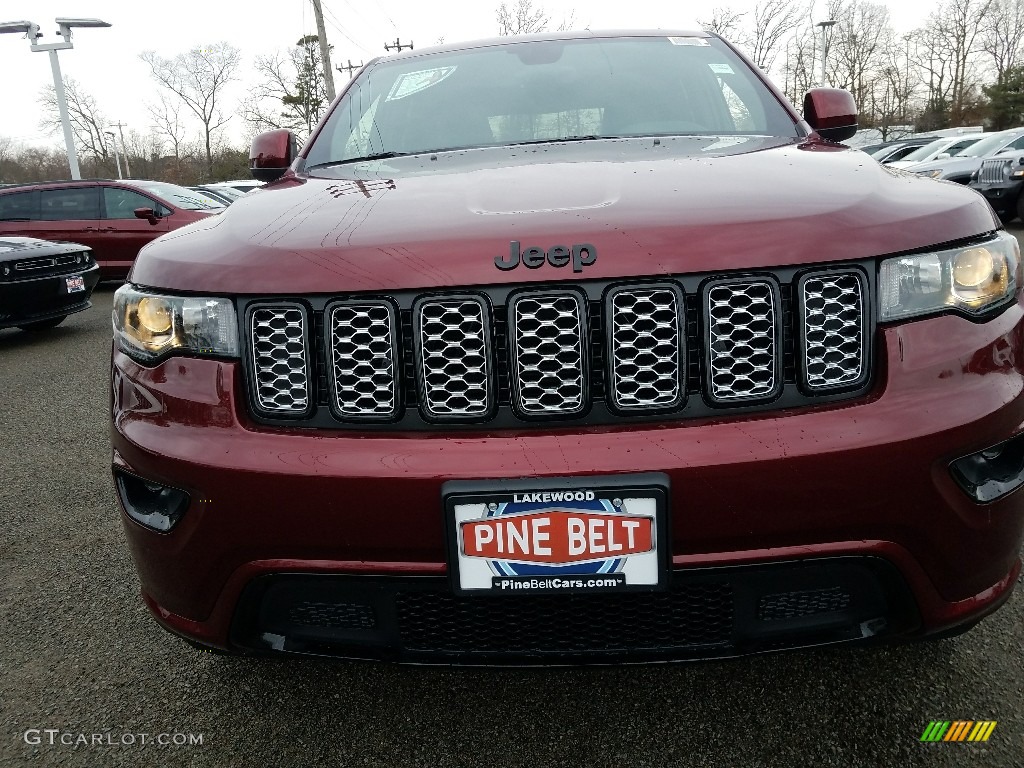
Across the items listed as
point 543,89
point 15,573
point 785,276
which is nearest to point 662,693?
point 785,276

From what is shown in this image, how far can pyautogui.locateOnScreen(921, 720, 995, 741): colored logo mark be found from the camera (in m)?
1.63

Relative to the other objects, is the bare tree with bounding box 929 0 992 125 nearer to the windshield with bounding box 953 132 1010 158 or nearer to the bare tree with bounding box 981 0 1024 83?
the bare tree with bounding box 981 0 1024 83

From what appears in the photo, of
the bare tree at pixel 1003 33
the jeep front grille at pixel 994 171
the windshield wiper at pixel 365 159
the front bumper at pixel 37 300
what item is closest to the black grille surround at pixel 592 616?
the windshield wiper at pixel 365 159

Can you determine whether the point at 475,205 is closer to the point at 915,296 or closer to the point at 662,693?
the point at 915,296

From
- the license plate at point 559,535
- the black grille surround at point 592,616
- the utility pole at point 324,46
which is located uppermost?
the utility pole at point 324,46

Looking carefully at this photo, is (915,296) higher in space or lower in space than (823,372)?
higher

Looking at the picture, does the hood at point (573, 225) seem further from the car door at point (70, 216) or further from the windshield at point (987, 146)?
the windshield at point (987, 146)

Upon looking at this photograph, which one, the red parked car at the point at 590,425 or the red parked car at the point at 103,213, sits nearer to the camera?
the red parked car at the point at 590,425

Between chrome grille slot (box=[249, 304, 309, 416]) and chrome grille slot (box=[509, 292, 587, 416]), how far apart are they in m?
0.39

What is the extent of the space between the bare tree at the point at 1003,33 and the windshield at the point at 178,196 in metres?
63.2

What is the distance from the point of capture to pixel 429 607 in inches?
57.6

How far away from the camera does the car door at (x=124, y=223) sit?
34.2 feet

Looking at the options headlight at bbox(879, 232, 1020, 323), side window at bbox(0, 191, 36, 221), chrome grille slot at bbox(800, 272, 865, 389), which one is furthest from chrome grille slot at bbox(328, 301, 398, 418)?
side window at bbox(0, 191, 36, 221)

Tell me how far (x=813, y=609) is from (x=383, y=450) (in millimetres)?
822
